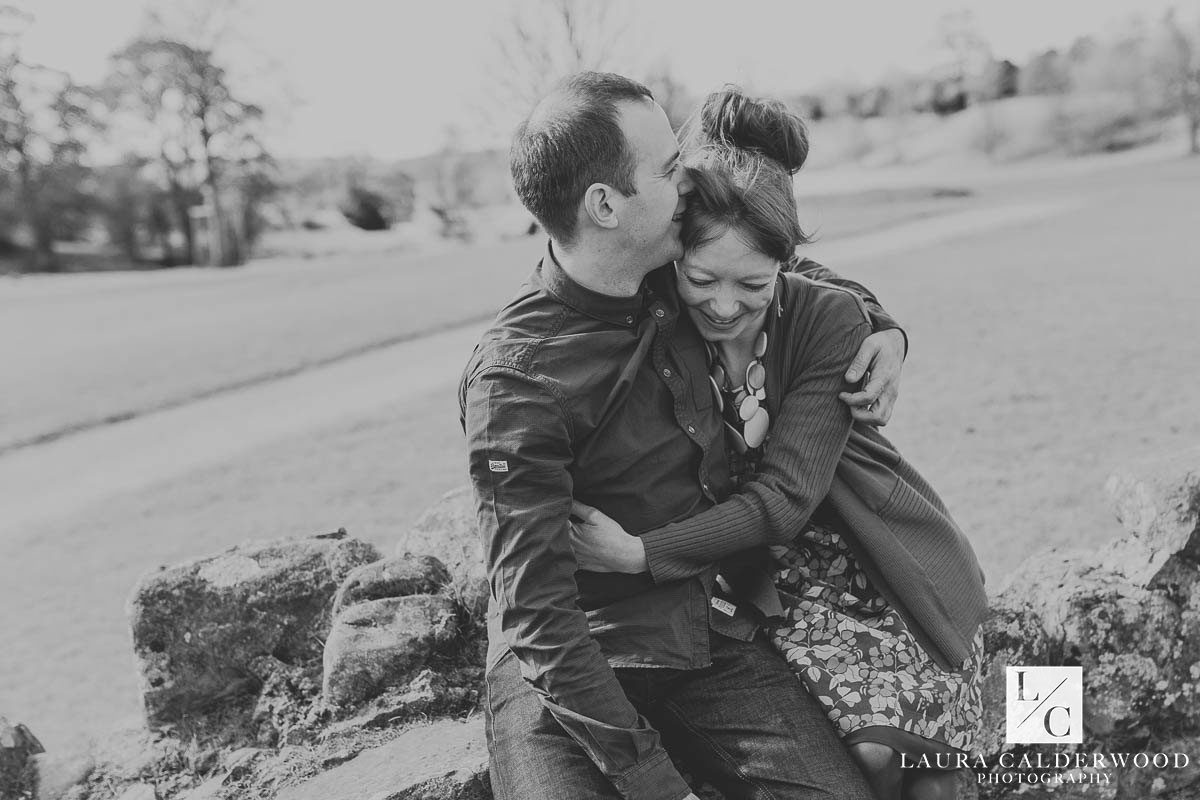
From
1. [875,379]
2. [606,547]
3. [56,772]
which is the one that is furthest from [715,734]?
[56,772]

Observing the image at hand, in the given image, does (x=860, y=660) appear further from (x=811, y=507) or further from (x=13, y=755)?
(x=13, y=755)

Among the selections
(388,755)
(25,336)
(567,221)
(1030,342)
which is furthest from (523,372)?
(25,336)

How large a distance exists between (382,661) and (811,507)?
4.69 feet

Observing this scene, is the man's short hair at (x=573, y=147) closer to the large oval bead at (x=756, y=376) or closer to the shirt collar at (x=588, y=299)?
the shirt collar at (x=588, y=299)

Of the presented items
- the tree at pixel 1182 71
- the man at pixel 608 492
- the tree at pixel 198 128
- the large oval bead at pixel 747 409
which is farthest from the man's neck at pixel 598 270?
the tree at pixel 1182 71

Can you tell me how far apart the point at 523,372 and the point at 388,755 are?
1.20m

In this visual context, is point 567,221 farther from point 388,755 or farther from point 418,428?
point 418,428

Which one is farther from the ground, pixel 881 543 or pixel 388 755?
pixel 881 543

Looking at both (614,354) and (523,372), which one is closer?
(523,372)

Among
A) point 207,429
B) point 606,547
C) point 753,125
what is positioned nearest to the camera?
point 606,547

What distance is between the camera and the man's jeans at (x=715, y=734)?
217cm

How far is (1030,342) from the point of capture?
10.1 metres

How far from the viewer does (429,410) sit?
10.0 metres

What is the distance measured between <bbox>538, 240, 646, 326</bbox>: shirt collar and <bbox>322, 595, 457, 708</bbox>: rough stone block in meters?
1.31
